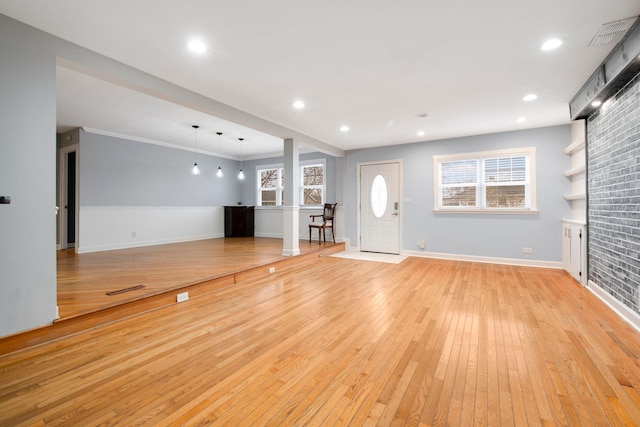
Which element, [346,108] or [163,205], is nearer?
[346,108]

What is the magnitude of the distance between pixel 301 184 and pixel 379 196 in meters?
2.37

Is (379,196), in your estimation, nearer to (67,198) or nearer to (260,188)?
(260,188)

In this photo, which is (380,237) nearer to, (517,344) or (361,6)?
(517,344)

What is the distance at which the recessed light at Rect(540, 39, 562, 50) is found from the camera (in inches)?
99.0

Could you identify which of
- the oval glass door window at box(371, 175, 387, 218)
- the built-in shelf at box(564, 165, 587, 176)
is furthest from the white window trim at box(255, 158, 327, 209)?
the built-in shelf at box(564, 165, 587, 176)

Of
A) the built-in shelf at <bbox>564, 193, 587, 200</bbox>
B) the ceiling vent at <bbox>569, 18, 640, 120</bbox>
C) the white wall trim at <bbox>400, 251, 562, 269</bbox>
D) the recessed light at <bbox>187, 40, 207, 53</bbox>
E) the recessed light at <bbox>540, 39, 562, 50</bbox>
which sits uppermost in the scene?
the recessed light at <bbox>540, 39, 562, 50</bbox>

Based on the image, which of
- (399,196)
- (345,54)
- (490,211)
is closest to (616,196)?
(490,211)

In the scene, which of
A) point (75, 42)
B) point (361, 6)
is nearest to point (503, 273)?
point (361, 6)

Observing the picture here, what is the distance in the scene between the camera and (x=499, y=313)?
2.99 m

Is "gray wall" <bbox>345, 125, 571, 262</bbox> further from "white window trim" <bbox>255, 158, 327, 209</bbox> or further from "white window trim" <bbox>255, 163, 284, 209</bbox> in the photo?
"white window trim" <bbox>255, 163, 284, 209</bbox>

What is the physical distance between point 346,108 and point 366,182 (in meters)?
2.90

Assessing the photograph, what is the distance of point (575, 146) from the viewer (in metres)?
4.49

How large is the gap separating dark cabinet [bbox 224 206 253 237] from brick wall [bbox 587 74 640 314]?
293 inches

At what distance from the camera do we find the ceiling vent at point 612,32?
226cm
